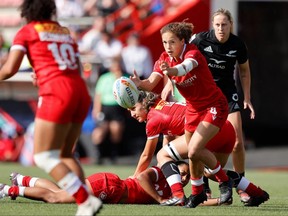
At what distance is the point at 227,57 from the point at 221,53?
0.31 ft

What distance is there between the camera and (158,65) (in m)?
8.66

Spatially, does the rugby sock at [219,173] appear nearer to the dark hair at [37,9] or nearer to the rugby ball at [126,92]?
the rugby ball at [126,92]

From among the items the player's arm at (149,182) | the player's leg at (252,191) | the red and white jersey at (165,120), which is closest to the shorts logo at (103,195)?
the player's arm at (149,182)

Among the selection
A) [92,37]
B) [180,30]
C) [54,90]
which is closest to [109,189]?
[180,30]

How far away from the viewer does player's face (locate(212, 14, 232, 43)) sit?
31.2 feet

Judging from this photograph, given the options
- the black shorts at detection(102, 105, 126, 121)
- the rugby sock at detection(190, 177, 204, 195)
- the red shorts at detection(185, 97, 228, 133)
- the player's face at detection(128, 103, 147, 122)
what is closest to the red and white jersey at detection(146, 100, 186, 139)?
the player's face at detection(128, 103, 147, 122)

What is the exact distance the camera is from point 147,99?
30.3 ft

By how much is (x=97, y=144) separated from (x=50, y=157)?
10.1 metres

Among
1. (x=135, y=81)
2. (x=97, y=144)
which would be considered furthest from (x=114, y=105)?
(x=135, y=81)

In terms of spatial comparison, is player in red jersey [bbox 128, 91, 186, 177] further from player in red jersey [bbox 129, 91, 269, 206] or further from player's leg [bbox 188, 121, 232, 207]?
player's leg [bbox 188, 121, 232, 207]

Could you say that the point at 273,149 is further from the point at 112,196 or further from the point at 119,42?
the point at 112,196

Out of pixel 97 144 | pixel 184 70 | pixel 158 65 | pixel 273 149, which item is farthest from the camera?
pixel 273 149

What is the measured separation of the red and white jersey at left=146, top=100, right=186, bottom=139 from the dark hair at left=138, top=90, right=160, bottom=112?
6 centimetres

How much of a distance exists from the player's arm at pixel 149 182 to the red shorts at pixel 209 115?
0.62 meters
